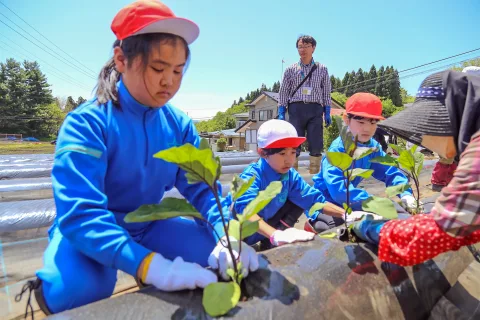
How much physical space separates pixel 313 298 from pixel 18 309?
168 cm

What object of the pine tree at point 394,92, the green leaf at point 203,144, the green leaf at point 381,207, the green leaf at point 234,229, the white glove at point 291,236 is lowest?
the white glove at point 291,236

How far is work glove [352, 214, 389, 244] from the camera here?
116 centimetres

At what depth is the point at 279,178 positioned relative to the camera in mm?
2109

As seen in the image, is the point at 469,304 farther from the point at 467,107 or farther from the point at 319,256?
the point at 467,107

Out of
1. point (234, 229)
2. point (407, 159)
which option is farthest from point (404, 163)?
point (234, 229)

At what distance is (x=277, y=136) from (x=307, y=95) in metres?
2.23

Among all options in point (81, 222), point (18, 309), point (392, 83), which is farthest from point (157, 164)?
point (392, 83)

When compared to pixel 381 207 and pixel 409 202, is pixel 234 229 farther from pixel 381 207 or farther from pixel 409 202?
pixel 409 202

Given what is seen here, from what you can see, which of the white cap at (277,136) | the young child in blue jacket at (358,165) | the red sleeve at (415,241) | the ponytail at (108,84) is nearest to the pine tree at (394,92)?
the young child in blue jacket at (358,165)

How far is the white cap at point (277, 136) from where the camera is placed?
198 centimetres

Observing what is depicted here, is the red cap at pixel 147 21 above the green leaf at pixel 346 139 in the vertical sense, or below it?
above

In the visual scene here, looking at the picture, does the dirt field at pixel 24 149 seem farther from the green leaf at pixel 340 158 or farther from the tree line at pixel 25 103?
the green leaf at pixel 340 158

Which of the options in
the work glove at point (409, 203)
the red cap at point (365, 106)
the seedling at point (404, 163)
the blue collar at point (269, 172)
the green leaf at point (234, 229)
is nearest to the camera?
the green leaf at point (234, 229)

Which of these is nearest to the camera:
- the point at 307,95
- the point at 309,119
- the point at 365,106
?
the point at 365,106
